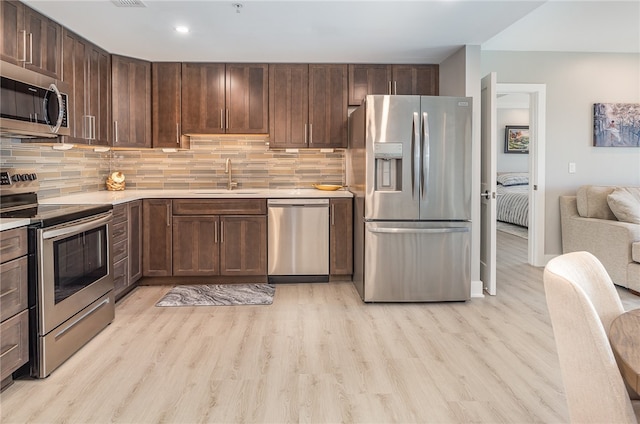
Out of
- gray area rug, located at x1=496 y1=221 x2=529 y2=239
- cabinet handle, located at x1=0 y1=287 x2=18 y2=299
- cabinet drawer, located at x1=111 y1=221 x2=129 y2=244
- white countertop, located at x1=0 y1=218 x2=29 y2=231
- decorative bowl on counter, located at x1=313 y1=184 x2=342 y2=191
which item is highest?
decorative bowl on counter, located at x1=313 y1=184 x2=342 y2=191

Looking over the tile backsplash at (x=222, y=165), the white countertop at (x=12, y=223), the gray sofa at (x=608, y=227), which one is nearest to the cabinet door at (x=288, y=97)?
the tile backsplash at (x=222, y=165)

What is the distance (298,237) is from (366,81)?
1746 millimetres

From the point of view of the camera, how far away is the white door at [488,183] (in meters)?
4.07

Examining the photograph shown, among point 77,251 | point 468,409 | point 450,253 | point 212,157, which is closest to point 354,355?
point 468,409

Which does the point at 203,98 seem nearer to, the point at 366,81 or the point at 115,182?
the point at 115,182

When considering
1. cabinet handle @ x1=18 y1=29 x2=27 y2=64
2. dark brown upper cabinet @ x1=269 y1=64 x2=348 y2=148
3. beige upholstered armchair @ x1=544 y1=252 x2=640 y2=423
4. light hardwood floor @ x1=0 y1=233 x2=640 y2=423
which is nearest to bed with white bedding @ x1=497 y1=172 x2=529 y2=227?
light hardwood floor @ x1=0 y1=233 x2=640 y2=423

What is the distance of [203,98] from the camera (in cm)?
475

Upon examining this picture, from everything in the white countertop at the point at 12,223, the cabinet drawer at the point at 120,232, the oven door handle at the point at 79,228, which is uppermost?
the white countertop at the point at 12,223

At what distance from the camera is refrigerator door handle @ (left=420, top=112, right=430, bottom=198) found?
3.80 m

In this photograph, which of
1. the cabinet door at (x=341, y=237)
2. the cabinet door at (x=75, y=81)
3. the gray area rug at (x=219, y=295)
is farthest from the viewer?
the cabinet door at (x=341, y=237)

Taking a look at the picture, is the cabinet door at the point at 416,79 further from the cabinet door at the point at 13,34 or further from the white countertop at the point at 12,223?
the white countertop at the point at 12,223

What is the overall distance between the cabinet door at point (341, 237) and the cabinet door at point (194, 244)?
1110 mm

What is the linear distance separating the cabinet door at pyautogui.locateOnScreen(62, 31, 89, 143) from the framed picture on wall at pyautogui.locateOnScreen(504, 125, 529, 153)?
9071 mm

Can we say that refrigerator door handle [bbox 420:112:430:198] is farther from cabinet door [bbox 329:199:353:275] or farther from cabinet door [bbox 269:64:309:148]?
cabinet door [bbox 269:64:309:148]
